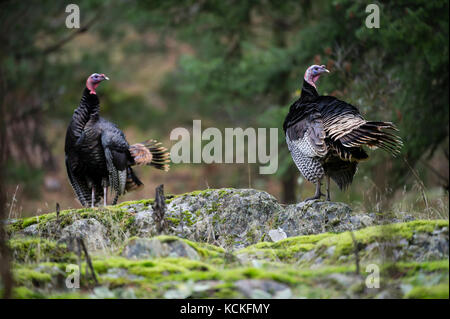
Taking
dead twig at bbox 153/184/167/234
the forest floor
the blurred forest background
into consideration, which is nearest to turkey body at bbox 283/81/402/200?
the blurred forest background

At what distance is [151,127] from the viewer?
20.3 metres

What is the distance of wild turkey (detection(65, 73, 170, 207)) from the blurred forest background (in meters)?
0.76

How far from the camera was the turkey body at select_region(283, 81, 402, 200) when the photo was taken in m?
5.68

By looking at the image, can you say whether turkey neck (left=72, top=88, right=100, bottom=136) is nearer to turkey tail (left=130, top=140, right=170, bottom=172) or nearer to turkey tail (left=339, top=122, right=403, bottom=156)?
turkey tail (left=130, top=140, right=170, bottom=172)

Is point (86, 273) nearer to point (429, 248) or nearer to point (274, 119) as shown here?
point (429, 248)

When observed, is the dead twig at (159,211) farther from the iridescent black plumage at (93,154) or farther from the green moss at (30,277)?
the iridescent black plumage at (93,154)

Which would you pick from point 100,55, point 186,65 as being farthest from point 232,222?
point 100,55

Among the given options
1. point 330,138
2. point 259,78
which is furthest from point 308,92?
point 259,78

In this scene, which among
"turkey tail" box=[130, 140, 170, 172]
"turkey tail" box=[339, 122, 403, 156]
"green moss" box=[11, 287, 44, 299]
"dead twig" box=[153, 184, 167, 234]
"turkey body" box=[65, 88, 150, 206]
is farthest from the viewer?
"turkey tail" box=[130, 140, 170, 172]

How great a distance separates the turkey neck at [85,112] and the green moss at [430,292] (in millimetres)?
4659

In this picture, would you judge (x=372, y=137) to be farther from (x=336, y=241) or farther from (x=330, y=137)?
(x=336, y=241)

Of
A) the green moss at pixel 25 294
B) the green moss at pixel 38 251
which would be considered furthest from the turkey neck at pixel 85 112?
the green moss at pixel 25 294

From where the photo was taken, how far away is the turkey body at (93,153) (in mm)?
6969
